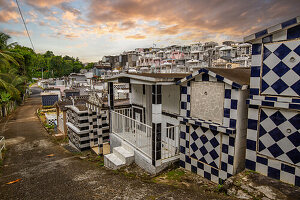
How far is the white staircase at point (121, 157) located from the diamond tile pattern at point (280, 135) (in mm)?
4063

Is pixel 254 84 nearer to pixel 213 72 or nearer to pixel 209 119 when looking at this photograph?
pixel 213 72

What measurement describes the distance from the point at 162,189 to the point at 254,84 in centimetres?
329

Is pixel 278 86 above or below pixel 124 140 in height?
above

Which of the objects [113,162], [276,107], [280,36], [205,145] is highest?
[280,36]

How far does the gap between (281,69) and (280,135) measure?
52.3 inches

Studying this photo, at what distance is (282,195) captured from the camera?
11.3ft

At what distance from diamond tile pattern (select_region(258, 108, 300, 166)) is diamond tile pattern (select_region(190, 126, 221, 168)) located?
0.95 meters

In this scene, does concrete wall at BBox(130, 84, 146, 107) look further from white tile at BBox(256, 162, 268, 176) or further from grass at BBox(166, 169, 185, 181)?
white tile at BBox(256, 162, 268, 176)

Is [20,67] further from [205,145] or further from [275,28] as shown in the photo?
[275,28]

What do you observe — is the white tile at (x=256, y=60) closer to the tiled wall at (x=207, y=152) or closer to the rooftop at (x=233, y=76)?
the rooftop at (x=233, y=76)

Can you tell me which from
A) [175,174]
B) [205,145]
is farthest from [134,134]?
[205,145]

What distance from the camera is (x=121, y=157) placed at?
21.9 feet

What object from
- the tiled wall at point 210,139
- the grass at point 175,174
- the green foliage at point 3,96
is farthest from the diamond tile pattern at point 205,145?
the green foliage at point 3,96

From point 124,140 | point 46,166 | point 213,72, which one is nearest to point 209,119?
point 213,72
